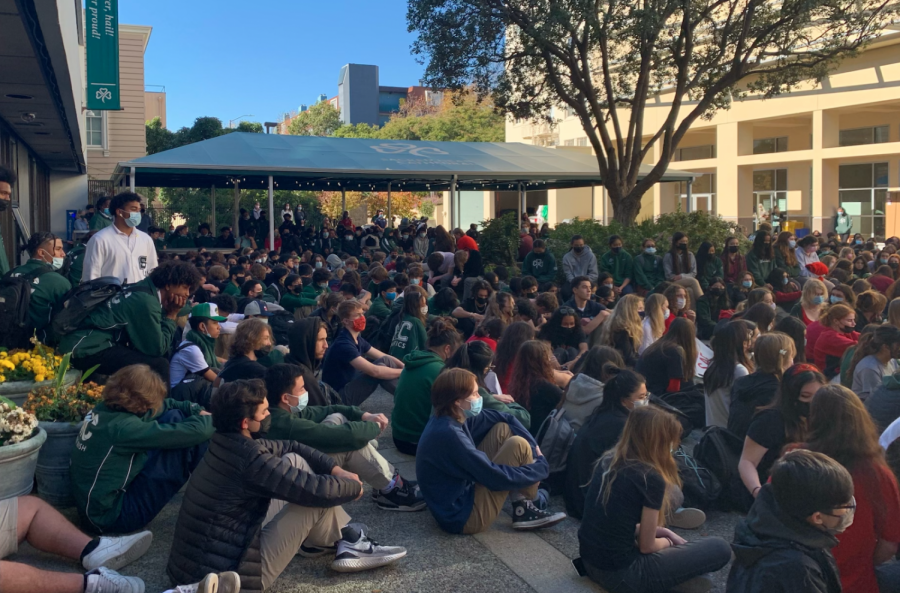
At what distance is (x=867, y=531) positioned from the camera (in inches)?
150

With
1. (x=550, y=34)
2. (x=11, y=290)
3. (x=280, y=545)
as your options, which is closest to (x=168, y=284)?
(x=11, y=290)

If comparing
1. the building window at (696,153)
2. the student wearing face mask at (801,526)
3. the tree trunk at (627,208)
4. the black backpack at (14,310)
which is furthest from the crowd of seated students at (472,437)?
the building window at (696,153)

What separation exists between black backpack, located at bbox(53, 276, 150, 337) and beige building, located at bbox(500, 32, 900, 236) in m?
22.5

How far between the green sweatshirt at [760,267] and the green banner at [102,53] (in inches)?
511

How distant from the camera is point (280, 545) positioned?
4301mm

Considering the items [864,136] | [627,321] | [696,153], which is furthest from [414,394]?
[696,153]

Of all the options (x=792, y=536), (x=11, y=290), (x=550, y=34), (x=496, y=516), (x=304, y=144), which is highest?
(x=550, y=34)

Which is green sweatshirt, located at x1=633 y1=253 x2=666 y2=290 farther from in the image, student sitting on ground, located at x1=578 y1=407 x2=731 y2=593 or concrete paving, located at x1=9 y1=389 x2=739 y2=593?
student sitting on ground, located at x1=578 y1=407 x2=731 y2=593

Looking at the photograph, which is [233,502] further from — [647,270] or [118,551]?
[647,270]

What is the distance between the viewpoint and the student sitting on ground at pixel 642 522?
412cm

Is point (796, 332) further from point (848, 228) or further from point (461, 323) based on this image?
point (848, 228)

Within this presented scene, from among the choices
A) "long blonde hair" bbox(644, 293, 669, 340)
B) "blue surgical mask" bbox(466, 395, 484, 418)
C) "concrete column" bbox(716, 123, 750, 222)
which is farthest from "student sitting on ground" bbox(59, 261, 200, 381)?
"concrete column" bbox(716, 123, 750, 222)

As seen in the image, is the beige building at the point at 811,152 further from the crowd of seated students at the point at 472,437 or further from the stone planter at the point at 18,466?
the stone planter at the point at 18,466

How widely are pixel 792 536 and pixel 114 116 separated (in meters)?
33.7
